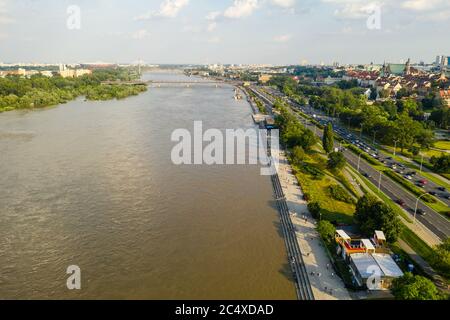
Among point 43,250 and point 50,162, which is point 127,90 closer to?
point 50,162

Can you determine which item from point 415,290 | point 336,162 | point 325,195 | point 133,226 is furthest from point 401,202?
point 133,226

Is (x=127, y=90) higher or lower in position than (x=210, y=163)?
higher

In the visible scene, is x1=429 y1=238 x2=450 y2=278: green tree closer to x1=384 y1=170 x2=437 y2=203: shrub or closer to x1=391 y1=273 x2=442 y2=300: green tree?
x1=391 y1=273 x2=442 y2=300: green tree

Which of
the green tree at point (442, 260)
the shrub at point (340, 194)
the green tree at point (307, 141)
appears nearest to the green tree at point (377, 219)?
the green tree at point (442, 260)

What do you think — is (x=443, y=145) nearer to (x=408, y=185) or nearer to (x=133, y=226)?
(x=408, y=185)

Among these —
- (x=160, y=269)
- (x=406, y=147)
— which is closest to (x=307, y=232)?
(x=160, y=269)

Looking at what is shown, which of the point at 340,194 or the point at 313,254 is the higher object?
the point at 340,194
